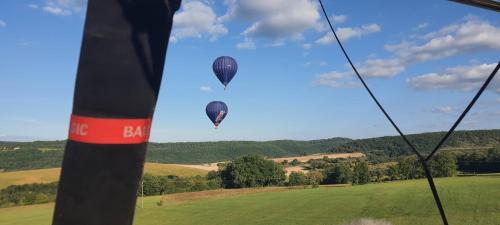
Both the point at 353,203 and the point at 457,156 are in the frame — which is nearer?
the point at 353,203

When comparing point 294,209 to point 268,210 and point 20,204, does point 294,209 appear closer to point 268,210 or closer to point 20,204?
point 268,210

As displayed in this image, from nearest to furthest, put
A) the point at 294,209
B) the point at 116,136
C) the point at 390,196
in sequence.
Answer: the point at 116,136
the point at 294,209
the point at 390,196

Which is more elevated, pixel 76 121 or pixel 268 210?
pixel 76 121

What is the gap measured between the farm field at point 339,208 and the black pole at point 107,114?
149 feet

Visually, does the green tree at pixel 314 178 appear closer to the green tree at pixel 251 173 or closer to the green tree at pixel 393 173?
the green tree at pixel 251 173

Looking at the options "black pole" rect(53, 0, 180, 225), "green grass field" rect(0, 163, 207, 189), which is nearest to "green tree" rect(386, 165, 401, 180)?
"green grass field" rect(0, 163, 207, 189)

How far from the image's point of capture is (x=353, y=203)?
66500mm

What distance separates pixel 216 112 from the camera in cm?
4594

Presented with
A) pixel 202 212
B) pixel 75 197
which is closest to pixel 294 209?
pixel 202 212

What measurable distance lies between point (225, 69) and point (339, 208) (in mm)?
29546

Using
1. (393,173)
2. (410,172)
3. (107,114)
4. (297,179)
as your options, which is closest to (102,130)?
(107,114)

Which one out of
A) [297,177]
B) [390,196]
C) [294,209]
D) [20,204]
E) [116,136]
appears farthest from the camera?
[297,177]

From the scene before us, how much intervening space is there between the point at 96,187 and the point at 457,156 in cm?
13827

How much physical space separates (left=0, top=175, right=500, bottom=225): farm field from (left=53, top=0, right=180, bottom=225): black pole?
45554mm
